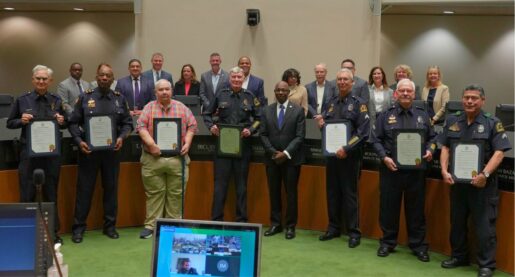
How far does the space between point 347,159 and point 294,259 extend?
1.14 metres

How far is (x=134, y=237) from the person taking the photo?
6.39 m

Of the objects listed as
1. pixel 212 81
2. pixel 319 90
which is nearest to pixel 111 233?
pixel 212 81

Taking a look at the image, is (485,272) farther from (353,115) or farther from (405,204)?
(353,115)

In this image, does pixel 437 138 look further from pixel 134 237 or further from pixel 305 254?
Result: pixel 134 237

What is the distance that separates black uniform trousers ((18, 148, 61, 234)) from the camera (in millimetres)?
5781

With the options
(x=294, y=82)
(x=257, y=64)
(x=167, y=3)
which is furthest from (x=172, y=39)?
(x=294, y=82)

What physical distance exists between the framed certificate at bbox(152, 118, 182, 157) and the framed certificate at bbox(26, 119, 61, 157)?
93cm

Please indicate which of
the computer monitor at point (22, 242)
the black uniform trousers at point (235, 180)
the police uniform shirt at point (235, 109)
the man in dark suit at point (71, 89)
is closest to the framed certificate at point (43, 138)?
the police uniform shirt at point (235, 109)

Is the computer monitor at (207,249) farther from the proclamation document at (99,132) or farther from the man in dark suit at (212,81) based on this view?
the man in dark suit at (212,81)

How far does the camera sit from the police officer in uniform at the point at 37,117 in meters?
5.73

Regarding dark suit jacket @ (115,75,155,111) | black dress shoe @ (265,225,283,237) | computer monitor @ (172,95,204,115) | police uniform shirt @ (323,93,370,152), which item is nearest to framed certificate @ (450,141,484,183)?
police uniform shirt @ (323,93,370,152)

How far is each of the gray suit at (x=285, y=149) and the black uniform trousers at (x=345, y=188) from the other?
35cm

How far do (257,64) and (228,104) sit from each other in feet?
12.0

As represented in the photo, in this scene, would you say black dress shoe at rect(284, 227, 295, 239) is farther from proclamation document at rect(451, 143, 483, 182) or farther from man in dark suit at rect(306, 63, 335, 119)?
proclamation document at rect(451, 143, 483, 182)
